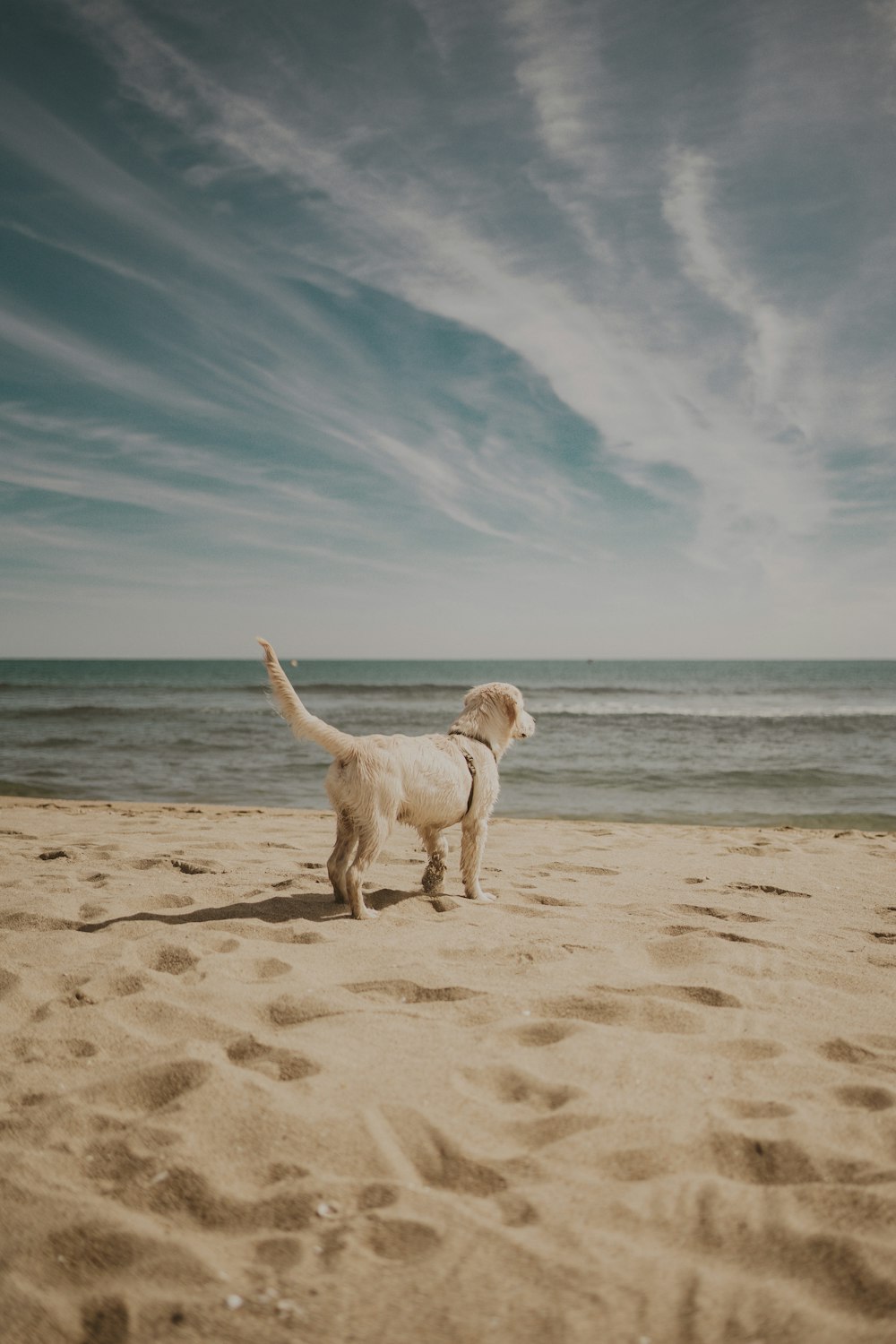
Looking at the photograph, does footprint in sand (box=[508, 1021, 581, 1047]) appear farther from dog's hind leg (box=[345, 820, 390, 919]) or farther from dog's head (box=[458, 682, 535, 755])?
dog's head (box=[458, 682, 535, 755])

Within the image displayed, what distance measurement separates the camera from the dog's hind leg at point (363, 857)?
16.1 ft

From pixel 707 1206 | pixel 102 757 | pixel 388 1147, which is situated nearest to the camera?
pixel 707 1206

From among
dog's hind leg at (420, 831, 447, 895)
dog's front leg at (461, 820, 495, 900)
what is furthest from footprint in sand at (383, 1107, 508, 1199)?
dog's hind leg at (420, 831, 447, 895)

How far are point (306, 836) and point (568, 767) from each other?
8.39m

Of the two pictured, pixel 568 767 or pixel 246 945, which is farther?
pixel 568 767

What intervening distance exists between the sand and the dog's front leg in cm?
46

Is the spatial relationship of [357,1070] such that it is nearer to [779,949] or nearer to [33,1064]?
[33,1064]

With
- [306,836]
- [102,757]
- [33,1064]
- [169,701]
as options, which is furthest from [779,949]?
[169,701]

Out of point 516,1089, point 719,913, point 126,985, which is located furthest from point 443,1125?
point 719,913

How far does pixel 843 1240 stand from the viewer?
207cm

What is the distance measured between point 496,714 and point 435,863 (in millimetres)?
1252

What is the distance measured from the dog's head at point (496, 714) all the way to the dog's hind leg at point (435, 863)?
33.6 inches

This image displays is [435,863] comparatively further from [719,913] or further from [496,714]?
[719,913]

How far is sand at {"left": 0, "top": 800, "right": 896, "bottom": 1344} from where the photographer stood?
6.13 ft
